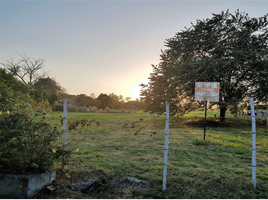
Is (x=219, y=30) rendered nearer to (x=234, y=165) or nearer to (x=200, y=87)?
(x=200, y=87)

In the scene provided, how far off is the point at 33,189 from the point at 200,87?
8.16 m

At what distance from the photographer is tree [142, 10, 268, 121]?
1380 centimetres

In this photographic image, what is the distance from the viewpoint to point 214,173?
427 centimetres

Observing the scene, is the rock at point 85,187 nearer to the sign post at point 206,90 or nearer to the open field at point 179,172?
the open field at point 179,172

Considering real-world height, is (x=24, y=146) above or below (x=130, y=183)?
above

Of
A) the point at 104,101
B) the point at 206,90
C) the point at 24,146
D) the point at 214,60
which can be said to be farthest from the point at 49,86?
the point at 24,146

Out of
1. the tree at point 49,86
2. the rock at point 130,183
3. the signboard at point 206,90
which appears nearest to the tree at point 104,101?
the tree at point 49,86

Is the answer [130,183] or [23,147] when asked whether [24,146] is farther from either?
[130,183]

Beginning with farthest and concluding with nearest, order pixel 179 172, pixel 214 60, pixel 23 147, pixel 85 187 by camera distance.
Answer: pixel 214 60 < pixel 179 172 < pixel 85 187 < pixel 23 147

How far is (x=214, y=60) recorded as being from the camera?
13.5 m

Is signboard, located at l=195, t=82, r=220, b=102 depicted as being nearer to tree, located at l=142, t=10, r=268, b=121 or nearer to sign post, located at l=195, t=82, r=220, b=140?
sign post, located at l=195, t=82, r=220, b=140

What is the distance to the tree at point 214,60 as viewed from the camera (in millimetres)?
13797

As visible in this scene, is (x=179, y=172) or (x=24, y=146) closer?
(x=24, y=146)

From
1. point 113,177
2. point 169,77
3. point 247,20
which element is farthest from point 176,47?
point 113,177
